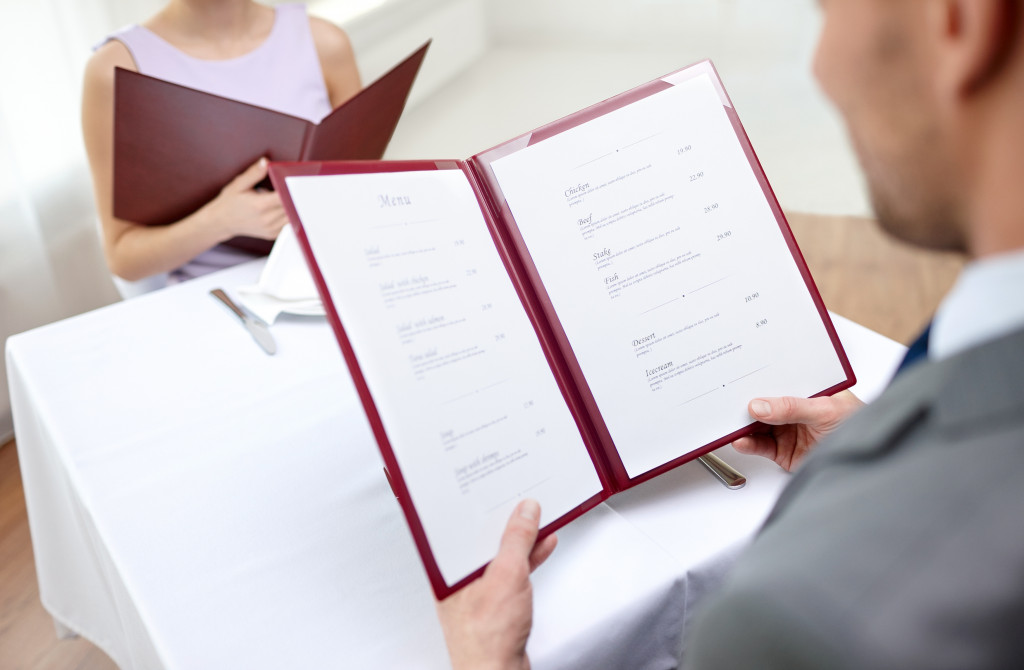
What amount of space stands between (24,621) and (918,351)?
1.61 m

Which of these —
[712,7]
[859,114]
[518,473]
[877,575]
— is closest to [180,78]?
[518,473]

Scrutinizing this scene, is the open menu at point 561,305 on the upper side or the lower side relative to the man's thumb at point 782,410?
upper

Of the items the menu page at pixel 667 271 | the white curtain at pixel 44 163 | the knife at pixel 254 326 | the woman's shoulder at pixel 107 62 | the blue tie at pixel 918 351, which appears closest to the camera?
the blue tie at pixel 918 351

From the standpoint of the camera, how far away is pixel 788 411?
0.76m

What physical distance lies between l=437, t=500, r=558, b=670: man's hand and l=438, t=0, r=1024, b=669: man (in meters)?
0.20

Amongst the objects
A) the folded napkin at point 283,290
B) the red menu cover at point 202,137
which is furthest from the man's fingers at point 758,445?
the red menu cover at point 202,137

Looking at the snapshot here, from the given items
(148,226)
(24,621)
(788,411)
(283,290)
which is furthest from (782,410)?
(24,621)

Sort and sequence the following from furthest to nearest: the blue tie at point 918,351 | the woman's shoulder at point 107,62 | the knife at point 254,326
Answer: the woman's shoulder at point 107,62, the knife at point 254,326, the blue tie at point 918,351

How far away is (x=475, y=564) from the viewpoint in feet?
2.08

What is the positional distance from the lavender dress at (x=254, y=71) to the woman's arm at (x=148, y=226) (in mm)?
45

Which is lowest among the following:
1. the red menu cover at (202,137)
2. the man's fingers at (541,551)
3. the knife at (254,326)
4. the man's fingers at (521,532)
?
the man's fingers at (541,551)

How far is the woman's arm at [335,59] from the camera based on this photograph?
1.65m

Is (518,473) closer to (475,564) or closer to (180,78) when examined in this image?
(475,564)

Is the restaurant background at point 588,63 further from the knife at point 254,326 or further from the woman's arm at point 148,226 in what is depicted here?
the knife at point 254,326
